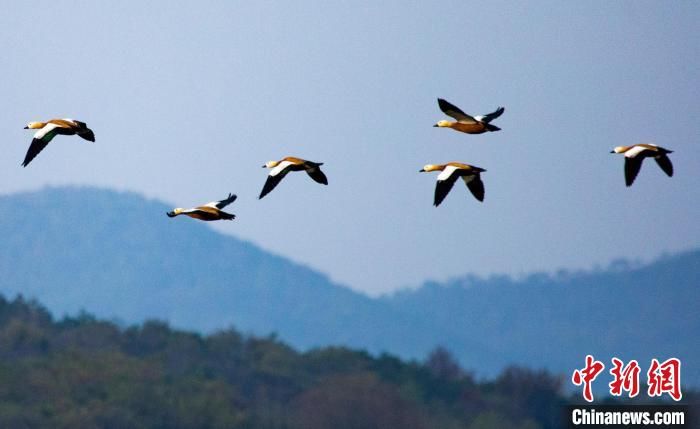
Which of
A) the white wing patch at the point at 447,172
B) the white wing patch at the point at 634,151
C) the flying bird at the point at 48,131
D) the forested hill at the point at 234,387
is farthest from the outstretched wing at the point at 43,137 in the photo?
the forested hill at the point at 234,387

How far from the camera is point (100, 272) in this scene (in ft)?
620

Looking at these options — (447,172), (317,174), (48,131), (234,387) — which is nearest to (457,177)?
(447,172)

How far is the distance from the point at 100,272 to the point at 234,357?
333 feet

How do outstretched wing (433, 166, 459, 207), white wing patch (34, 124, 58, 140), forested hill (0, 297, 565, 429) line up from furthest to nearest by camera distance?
forested hill (0, 297, 565, 429) → white wing patch (34, 124, 58, 140) → outstretched wing (433, 166, 459, 207)

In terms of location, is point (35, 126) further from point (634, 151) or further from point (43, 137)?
point (634, 151)

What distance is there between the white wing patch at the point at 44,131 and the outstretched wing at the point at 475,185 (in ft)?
17.2

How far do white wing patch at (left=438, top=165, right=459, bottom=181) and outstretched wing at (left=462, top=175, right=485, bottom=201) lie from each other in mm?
197

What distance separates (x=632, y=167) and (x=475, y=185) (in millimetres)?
2114

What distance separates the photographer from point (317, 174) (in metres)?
20.0

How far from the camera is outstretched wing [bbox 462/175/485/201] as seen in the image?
20406 mm

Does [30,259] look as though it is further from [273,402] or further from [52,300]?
[273,402]

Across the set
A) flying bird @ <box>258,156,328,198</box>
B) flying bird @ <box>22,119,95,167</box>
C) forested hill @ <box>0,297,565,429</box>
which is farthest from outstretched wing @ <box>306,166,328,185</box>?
forested hill @ <box>0,297,565,429</box>

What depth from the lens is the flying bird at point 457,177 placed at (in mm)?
20000

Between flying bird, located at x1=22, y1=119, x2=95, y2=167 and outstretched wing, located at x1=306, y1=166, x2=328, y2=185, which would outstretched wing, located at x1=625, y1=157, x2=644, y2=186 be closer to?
outstretched wing, located at x1=306, y1=166, x2=328, y2=185
